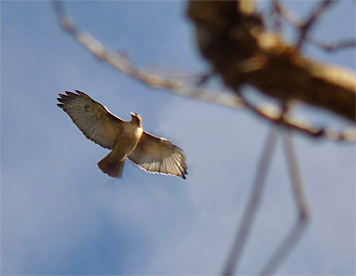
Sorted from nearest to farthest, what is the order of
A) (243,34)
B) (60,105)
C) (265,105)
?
(243,34), (265,105), (60,105)

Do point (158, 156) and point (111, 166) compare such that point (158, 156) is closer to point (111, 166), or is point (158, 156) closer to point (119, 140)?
point (119, 140)

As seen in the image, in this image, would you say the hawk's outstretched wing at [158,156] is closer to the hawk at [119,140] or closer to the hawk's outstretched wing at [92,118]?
the hawk at [119,140]

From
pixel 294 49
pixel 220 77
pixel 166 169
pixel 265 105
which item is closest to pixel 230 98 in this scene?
pixel 265 105

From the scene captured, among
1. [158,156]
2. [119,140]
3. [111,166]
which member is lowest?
[111,166]

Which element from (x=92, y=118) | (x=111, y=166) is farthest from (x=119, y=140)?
(x=92, y=118)

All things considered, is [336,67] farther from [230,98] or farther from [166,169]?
[166,169]

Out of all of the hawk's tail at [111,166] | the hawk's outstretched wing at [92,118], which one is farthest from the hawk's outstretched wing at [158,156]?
the hawk's outstretched wing at [92,118]
